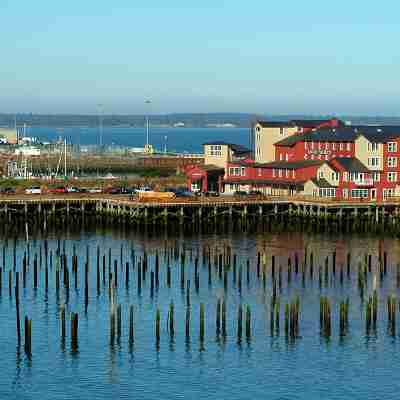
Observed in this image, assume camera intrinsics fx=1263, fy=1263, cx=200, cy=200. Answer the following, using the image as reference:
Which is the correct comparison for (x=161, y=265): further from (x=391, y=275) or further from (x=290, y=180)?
(x=290, y=180)

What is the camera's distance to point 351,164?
423 ft

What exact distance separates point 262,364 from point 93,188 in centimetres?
8603

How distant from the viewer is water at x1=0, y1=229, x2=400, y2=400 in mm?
58875

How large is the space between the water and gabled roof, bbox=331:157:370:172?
45691 millimetres

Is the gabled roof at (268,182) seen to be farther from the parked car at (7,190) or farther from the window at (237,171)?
the parked car at (7,190)

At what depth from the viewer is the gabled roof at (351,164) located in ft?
420

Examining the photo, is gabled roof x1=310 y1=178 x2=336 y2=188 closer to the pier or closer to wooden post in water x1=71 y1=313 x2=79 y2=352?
the pier

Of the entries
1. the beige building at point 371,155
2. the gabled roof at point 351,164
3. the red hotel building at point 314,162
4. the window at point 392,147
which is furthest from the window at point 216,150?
the window at point 392,147

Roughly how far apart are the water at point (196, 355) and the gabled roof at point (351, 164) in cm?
4569

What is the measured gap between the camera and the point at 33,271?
A: 86.9m

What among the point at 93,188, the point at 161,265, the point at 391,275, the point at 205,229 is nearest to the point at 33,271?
the point at 161,265

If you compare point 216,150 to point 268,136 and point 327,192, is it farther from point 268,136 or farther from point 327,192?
point 327,192

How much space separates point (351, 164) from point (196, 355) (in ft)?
223

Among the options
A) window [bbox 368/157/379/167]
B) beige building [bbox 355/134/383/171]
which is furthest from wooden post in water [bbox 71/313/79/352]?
window [bbox 368/157/379/167]
